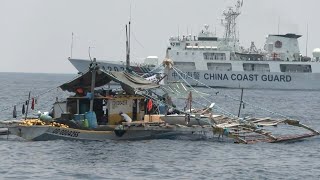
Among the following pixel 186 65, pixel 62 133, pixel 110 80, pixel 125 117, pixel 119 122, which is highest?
pixel 186 65

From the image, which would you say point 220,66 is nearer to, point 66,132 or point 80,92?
point 80,92

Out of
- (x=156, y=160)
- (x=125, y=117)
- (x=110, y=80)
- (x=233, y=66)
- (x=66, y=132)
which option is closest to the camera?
(x=156, y=160)

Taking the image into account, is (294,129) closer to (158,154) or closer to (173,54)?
(158,154)

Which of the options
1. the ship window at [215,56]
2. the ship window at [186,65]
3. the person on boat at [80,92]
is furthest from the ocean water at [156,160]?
the ship window at [186,65]

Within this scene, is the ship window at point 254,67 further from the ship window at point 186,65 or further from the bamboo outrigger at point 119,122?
the bamboo outrigger at point 119,122

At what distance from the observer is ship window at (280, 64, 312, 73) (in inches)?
4730

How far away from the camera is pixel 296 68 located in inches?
4774

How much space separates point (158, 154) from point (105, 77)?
7.03 meters

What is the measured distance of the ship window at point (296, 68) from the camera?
12013cm

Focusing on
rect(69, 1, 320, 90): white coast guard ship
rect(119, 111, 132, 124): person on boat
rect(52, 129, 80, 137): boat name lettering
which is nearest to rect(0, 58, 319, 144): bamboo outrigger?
rect(52, 129, 80, 137): boat name lettering

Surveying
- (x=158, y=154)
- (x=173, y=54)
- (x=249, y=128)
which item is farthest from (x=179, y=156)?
(x=173, y=54)

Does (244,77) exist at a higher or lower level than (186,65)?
lower

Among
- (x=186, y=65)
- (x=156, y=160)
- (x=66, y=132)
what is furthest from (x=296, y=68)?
(x=156, y=160)

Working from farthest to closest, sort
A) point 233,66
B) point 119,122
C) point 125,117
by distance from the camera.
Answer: point 233,66
point 119,122
point 125,117
